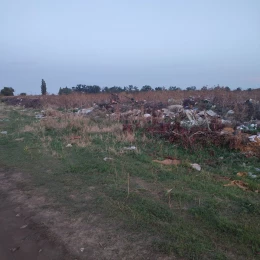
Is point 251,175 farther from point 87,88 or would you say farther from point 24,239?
point 87,88

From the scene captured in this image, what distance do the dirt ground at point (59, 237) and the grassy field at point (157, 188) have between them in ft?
0.38

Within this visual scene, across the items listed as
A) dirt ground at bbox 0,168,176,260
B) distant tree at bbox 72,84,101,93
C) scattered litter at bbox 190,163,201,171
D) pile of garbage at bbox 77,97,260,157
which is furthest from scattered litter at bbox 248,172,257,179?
distant tree at bbox 72,84,101,93

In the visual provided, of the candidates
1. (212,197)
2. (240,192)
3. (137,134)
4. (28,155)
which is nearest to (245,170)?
(240,192)

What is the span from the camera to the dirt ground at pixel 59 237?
2303 millimetres

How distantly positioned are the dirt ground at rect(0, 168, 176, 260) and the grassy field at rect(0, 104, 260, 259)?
0.11 metres

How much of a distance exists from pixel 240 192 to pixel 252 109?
5486 mm

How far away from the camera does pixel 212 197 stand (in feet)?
10.7

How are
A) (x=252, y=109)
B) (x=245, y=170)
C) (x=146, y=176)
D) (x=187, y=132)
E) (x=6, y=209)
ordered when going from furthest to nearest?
(x=252, y=109), (x=187, y=132), (x=245, y=170), (x=146, y=176), (x=6, y=209)

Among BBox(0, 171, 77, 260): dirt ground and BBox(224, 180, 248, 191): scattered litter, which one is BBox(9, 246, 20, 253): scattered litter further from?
BBox(224, 180, 248, 191): scattered litter

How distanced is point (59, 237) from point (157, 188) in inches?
58.9

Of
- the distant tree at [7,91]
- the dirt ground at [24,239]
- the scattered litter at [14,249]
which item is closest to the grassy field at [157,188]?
the dirt ground at [24,239]

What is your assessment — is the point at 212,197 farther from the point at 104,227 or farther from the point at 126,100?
the point at 126,100

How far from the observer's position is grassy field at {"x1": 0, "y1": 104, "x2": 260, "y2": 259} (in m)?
2.44

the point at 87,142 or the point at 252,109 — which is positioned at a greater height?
the point at 252,109
